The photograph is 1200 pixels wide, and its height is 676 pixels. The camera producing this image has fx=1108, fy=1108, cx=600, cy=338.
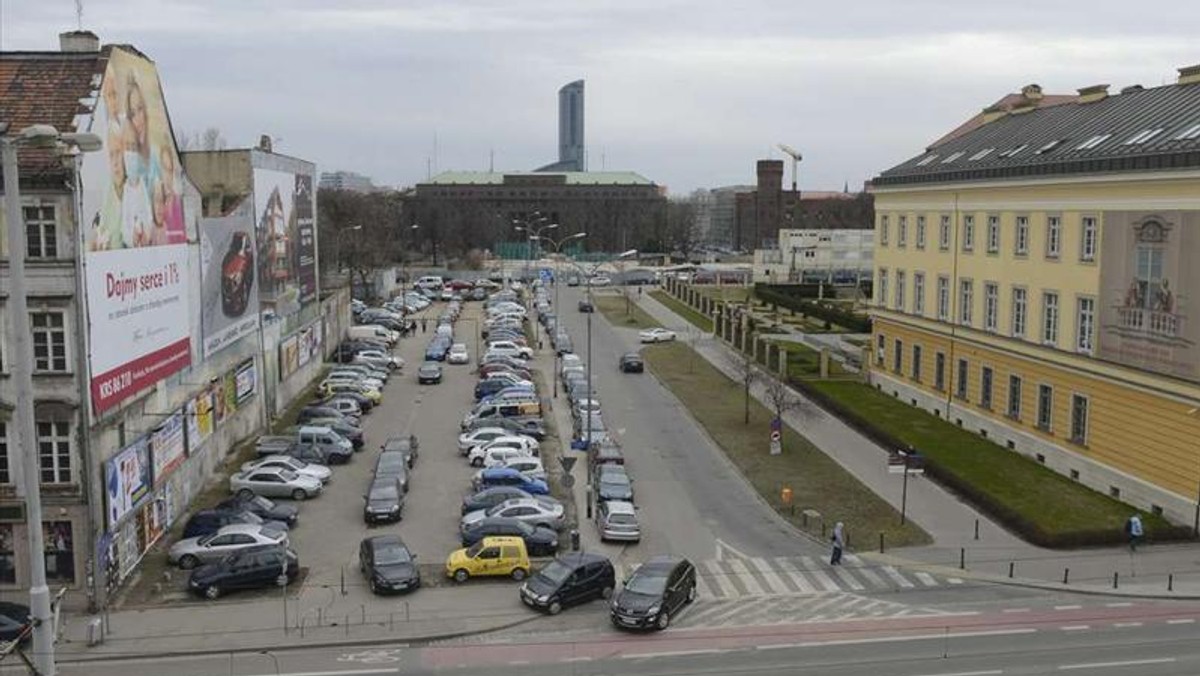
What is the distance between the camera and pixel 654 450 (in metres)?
45.7

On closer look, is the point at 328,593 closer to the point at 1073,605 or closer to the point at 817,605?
the point at 817,605

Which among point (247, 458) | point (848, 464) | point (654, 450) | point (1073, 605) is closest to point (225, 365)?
point (247, 458)

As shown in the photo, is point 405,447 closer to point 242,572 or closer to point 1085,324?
point 242,572

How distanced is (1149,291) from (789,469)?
1388 centimetres

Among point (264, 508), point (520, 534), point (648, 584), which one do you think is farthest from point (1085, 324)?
point (264, 508)

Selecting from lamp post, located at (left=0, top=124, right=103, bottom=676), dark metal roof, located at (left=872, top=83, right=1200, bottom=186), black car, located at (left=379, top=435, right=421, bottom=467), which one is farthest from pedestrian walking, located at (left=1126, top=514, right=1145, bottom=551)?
lamp post, located at (left=0, top=124, right=103, bottom=676)

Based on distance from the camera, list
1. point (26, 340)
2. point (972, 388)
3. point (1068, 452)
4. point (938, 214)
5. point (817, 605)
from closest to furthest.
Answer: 1. point (26, 340)
2. point (817, 605)
3. point (1068, 452)
4. point (972, 388)
5. point (938, 214)

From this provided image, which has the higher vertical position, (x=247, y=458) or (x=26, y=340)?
(x=26, y=340)

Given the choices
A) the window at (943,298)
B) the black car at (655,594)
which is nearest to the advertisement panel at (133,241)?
the black car at (655,594)

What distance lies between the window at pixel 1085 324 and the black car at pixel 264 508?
27.7m

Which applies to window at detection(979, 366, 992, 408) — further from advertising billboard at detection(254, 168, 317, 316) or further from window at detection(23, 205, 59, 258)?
window at detection(23, 205, 59, 258)

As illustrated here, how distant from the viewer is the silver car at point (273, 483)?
37719mm

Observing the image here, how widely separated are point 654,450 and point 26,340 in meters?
31.8

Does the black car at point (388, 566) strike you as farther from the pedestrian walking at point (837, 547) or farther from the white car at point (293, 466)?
the pedestrian walking at point (837, 547)
